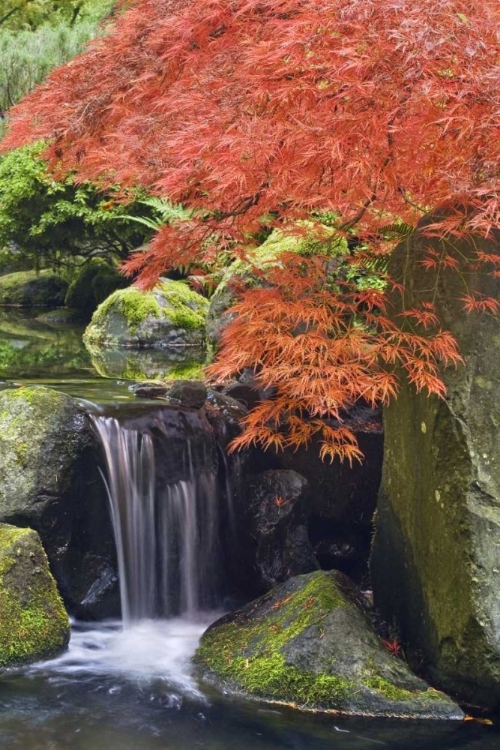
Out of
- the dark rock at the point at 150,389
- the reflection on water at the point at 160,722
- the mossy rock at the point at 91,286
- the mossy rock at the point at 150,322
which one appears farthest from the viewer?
the mossy rock at the point at 91,286

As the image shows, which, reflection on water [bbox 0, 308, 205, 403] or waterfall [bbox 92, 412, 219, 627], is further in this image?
reflection on water [bbox 0, 308, 205, 403]

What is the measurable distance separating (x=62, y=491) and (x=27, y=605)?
955 millimetres

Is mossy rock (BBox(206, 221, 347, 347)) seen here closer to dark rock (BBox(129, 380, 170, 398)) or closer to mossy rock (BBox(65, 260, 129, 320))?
dark rock (BBox(129, 380, 170, 398))

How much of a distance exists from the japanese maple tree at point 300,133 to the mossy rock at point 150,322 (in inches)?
324

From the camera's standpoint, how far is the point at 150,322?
46.5 ft

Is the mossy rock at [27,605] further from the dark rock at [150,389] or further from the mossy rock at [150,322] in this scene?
the mossy rock at [150,322]

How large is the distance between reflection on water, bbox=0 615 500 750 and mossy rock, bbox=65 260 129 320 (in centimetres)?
1496

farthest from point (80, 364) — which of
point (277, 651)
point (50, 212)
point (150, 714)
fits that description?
point (50, 212)

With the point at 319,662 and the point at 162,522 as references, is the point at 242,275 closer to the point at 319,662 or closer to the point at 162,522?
the point at 162,522

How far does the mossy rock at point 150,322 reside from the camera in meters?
14.1

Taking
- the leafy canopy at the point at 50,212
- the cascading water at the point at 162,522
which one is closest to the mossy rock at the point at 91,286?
the leafy canopy at the point at 50,212

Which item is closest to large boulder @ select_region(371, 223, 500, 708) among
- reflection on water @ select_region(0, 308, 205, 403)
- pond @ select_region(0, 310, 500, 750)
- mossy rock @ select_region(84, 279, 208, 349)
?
pond @ select_region(0, 310, 500, 750)

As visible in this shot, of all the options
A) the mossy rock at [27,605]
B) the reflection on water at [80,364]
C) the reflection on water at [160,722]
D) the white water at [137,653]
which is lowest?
the reflection on water at [160,722]

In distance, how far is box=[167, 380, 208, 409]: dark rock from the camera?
652 cm
